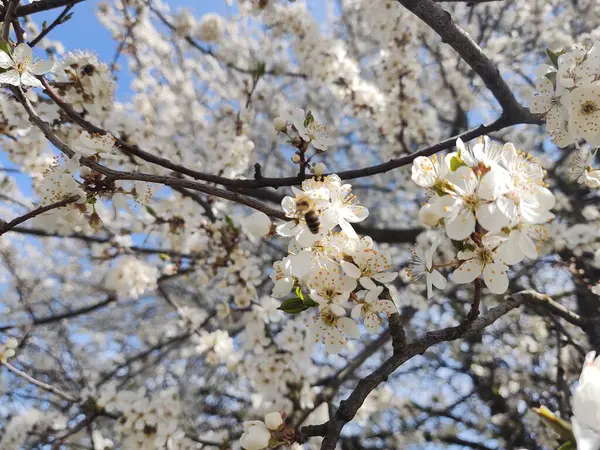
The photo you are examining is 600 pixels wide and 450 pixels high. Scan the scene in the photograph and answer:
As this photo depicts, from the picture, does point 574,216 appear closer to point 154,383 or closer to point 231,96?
point 231,96

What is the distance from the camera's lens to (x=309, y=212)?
2.95 feet

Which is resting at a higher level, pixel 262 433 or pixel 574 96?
pixel 574 96

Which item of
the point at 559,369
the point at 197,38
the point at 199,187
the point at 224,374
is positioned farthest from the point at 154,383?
the point at 199,187

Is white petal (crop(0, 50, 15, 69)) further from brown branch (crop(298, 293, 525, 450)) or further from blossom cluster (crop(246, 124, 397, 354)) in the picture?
brown branch (crop(298, 293, 525, 450))

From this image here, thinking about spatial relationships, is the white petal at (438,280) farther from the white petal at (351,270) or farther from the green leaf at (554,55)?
the green leaf at (554,55)

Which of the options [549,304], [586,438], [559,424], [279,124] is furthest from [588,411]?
[279,124]

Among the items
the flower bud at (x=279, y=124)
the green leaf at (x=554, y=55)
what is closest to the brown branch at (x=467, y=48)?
the green leaf at (x=554, y=55)

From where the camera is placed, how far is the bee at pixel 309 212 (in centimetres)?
90

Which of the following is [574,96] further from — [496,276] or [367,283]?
[367,283]

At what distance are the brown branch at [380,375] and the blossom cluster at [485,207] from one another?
16cm

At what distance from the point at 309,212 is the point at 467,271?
364mm

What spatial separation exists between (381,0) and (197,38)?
255cm

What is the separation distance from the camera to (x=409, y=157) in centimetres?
150

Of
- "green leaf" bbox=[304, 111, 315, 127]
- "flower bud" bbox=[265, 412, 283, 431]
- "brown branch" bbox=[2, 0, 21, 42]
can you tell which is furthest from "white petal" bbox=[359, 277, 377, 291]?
"brown branch" bbox=[2, 0, 21, 42]
